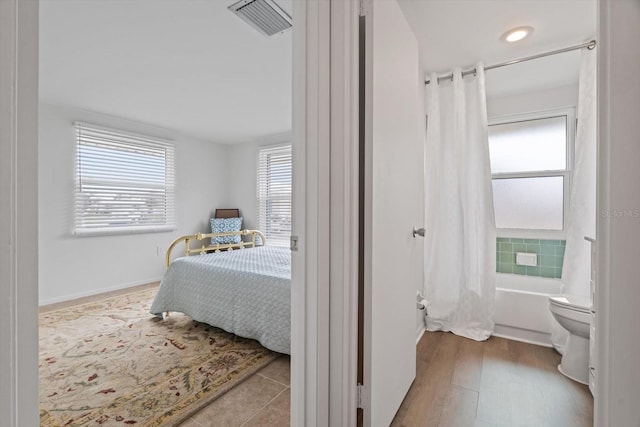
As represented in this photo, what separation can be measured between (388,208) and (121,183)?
389cm

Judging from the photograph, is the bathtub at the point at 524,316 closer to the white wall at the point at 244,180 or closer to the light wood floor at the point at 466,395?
the light wood floor at the point at 466,395

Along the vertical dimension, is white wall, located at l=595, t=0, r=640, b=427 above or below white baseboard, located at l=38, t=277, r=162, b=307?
above

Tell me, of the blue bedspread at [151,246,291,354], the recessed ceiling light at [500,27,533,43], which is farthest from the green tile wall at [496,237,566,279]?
the blue bedspread at [151,246,291,354]

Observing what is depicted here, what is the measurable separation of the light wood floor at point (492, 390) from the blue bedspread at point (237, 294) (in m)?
Answer: 0.89

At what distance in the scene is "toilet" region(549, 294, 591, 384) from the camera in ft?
5.68

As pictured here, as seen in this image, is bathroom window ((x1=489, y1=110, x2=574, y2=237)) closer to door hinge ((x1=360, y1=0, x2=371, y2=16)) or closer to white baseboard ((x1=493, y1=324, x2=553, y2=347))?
white baseboard ((x1=493, y1=324, x2=553, y2=347))

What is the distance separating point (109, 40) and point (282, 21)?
1.25 metres

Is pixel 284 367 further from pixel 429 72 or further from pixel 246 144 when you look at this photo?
pixel 246 144

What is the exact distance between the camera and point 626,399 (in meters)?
0.69

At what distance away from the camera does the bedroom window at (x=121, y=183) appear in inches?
139

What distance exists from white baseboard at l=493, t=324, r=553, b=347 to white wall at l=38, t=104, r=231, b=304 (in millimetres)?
4248

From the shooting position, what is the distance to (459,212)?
8.11ft
